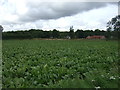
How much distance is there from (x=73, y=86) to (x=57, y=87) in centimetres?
45

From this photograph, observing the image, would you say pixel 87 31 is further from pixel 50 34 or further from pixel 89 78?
pixel 89 78

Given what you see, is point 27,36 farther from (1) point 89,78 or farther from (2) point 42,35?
(1) point 89,78

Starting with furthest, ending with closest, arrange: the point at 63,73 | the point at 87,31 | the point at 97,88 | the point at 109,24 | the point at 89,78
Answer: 1. the point at 87,31
2. the point at 109,24
3. the point at 63,73
4. the point at 89,78
5. the point at 97,88

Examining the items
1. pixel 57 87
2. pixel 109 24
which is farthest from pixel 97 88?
pixel 109 24

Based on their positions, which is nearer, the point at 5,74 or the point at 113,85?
the point at 113,85

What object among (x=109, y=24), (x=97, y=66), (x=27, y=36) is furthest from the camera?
(x=109, y=24)

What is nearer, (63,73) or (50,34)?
(63,73)

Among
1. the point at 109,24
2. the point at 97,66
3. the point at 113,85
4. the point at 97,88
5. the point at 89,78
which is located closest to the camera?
the point at 97,88

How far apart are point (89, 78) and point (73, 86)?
111 centimetres

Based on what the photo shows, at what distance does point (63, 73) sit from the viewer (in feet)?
24.5

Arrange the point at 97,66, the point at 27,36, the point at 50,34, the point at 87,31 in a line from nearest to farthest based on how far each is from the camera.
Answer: the point at 97,66
the point at 27,36
the point at 50,34
the point at 87,31

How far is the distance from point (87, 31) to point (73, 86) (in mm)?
135103

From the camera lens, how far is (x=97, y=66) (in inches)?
366

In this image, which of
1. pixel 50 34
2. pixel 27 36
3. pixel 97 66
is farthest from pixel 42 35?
pixel 97 66
